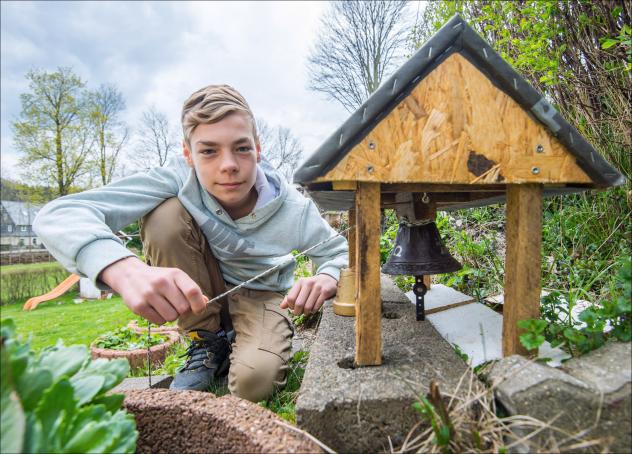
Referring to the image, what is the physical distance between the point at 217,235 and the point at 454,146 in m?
1.42

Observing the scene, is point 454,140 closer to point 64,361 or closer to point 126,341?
point 64,361

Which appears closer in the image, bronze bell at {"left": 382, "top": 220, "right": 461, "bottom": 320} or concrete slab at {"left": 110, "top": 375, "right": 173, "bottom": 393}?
bronze bell at {"left": 382, "top": 220, "right": 461, "bottom": 320}

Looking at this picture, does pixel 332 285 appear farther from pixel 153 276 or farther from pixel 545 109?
pixel 545 109

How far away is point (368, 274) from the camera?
1.30 meters

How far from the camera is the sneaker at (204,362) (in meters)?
2.11

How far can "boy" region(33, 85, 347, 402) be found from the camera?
1.68 metres

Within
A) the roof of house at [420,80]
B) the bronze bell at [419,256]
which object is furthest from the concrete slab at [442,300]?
the roof of house at [420,80]

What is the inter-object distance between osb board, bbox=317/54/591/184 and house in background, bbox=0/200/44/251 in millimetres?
37786

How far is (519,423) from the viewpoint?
1014 millimetres

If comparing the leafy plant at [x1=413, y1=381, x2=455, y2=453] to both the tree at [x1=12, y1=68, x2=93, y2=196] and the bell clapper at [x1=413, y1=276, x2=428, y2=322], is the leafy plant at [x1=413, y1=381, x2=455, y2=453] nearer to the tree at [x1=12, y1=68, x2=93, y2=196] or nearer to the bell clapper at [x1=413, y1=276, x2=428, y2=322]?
the bell clapper at [x1=413, y1=276, x2=428, y2=322]

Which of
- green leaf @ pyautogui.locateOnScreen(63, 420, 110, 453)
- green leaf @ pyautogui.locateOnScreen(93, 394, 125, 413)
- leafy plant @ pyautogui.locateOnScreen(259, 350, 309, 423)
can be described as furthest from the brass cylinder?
green leaf @ pyautogui.locateOnScreen(63, 420, 110, 453)

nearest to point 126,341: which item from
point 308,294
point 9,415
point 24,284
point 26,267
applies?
point 308,294

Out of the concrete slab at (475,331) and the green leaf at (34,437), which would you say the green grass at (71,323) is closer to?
the concrete slab at (475,331)

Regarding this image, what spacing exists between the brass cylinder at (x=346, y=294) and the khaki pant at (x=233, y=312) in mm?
426
